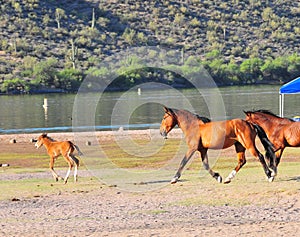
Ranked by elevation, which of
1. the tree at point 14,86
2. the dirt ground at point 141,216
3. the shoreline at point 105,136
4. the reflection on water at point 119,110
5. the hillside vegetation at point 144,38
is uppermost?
the hillside vegetation at point 144,38

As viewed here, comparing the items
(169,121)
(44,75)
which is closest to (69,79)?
(44,75)

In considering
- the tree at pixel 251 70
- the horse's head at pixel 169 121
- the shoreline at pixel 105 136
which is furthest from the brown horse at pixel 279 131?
the tree at pixel 251 70

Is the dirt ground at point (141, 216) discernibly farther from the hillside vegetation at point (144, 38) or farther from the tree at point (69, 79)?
the tree at point (69, 79)

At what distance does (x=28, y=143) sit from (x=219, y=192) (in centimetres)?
2068

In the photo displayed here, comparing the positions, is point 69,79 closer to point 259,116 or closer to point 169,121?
point 259,116

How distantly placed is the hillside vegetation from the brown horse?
2908 inches

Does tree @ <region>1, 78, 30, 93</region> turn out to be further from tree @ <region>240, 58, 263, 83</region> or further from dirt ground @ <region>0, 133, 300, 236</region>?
dirt ground @ <region>0, 133, 300, 236</region>

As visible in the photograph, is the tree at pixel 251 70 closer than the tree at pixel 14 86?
No

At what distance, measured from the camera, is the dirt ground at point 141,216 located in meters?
11.5

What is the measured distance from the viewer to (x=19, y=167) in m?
24.5

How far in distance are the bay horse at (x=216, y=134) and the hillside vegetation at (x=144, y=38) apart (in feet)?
245

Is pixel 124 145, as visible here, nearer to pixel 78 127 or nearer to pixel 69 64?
pixel 78 127

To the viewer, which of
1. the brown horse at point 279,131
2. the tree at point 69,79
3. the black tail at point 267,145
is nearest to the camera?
the black tail at point 267,145

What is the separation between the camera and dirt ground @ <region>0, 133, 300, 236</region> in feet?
37.6
